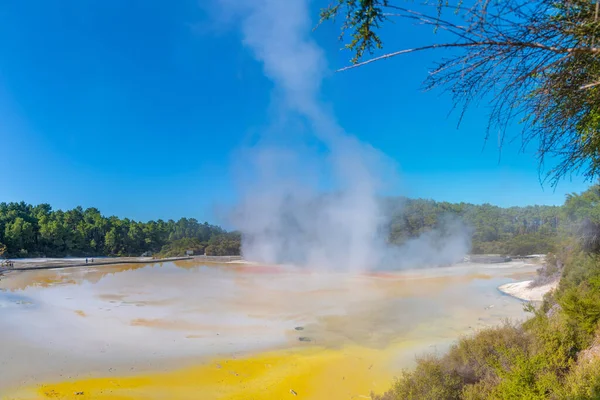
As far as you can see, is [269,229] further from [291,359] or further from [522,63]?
[522,63]

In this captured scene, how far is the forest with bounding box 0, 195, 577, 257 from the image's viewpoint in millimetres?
38375

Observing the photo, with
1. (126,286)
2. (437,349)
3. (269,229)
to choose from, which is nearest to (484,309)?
(437,349)

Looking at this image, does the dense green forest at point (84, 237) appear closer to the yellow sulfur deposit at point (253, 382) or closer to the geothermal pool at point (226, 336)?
the geothermal pool at point (226, 336)

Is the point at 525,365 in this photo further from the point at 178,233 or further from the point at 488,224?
the point at 178,233

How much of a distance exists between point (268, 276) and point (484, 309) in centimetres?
1395

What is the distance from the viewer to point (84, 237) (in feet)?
143

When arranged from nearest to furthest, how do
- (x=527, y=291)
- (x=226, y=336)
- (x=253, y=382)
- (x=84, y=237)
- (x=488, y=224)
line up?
1. (x=253, y=382)
2. (x=226, y=336)
3. (x=527, y=291)
4. (x=84, y=237)
5. (x=488, y=224)

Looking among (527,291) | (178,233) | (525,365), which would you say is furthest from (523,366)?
(178,233)

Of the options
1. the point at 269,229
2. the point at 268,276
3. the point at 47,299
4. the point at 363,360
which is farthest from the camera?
the point at 269,229

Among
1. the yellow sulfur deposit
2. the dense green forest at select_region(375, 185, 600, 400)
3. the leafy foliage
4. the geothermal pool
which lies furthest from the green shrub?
the leafy foliage

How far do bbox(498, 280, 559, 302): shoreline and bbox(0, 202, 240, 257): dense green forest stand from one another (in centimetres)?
3313

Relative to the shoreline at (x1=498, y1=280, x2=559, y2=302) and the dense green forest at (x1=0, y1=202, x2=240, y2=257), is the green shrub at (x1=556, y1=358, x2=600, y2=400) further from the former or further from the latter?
the dense green forest at (x1=0, y1=202, x2=240, y2=257)

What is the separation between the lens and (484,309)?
515 inches

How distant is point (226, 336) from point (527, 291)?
1346 cm
